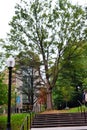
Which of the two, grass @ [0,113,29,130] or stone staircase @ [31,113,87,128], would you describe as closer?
stone staircase @ [31,113,87,128]

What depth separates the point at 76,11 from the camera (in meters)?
36.9

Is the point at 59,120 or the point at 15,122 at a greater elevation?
the point at 59,120

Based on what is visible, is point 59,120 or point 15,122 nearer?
point 59,120

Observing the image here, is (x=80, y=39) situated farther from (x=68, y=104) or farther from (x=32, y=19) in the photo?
(x=68, y=104)

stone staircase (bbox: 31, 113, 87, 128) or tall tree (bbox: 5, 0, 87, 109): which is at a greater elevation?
tall tree (bbox: 5, 0, 87, 109)

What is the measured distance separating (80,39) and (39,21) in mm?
5143

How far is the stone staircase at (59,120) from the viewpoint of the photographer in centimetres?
2320

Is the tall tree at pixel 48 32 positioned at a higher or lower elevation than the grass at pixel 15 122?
higher

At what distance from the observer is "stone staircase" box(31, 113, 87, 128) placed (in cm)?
2320

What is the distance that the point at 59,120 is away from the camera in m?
24.8

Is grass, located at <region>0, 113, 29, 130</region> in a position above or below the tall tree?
below

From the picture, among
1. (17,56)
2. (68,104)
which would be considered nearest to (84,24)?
(17,56)

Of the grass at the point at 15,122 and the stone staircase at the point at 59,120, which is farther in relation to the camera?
the grass at the point at 15,122

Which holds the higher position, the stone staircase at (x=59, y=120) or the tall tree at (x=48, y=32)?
the tall tree at (x=48, y=32)
